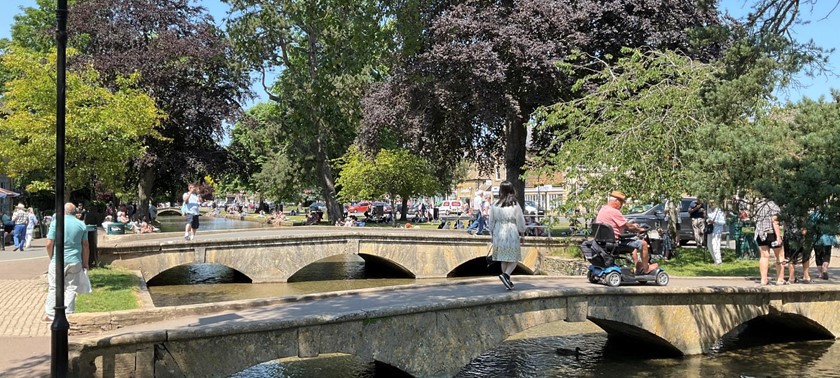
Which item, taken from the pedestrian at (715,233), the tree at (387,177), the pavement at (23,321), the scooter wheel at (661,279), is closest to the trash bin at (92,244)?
the pavement at (23,321)

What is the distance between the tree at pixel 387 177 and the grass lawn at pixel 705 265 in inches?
799

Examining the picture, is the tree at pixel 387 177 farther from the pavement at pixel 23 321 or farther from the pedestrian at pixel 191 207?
the pavement at pixel 23 321

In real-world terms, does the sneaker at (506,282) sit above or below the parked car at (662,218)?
below

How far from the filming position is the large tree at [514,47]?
23.2 meters

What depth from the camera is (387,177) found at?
39.3 m

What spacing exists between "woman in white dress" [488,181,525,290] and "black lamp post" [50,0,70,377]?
6104 millimetres

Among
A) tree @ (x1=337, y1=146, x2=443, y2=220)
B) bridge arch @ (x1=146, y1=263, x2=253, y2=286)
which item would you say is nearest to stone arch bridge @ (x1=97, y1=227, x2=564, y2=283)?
bridge arch @ (x1=146, y1=263, x2=253, y2=286)

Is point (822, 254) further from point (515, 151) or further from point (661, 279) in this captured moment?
point (515, 151)

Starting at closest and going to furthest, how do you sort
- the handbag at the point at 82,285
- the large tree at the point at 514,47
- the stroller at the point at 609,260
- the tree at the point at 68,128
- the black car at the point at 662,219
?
the handbag at the point at 82,285, the stroller at the point at 609,260, the tree at the point at 68,128, the large tree at the point at 514,47, the black car at the point at 662,219

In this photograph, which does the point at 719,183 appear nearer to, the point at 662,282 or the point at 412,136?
the point at 662,282

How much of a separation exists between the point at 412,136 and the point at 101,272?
13224mm

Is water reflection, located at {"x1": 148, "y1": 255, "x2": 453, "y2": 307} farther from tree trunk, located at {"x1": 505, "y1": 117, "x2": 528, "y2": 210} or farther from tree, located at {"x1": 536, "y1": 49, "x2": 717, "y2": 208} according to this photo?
tree trunk, located at {"x1": 505, "y1": 117, "x2": 528, "y2": 210}

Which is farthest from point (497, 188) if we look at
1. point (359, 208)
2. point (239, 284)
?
point (239, 284)

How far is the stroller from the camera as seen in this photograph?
1170 cm
